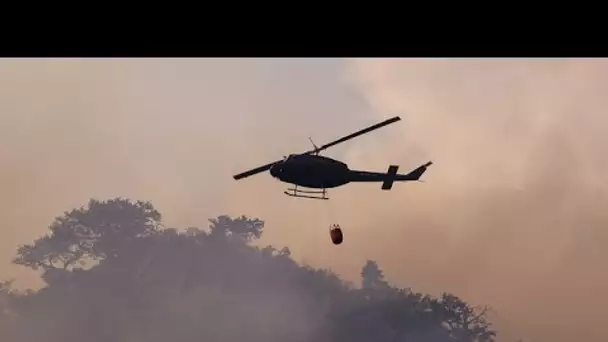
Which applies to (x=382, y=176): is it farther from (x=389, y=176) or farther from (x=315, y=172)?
(x=315, y=172)

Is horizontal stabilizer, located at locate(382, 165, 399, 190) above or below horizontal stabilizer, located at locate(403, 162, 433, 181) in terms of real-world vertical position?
below

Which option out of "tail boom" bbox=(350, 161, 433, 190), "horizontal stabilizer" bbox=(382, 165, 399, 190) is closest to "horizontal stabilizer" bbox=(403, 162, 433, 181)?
"tail boom" bbox=(350, 161, 433, 190)

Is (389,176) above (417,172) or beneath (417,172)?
beneath

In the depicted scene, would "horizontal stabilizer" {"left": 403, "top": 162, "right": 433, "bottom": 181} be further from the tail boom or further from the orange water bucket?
the orange water bucket

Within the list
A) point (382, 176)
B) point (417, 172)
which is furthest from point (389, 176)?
point (417, 172)

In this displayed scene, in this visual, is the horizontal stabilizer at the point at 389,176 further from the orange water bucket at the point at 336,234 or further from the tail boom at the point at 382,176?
the orange water bucket at the point at 336,234

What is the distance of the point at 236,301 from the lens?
734 cm

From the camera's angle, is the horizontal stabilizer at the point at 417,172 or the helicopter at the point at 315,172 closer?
the helicopter at the point at 315,172

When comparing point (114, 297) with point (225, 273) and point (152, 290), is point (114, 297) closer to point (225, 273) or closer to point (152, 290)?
point (152, 290)

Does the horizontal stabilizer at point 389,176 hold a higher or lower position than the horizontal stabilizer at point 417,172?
lower

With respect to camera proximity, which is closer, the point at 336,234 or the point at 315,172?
the point at 315,172

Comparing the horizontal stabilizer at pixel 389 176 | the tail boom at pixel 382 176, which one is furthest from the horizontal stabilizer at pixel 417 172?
the horizontal stabilizer at pixel 389 176
